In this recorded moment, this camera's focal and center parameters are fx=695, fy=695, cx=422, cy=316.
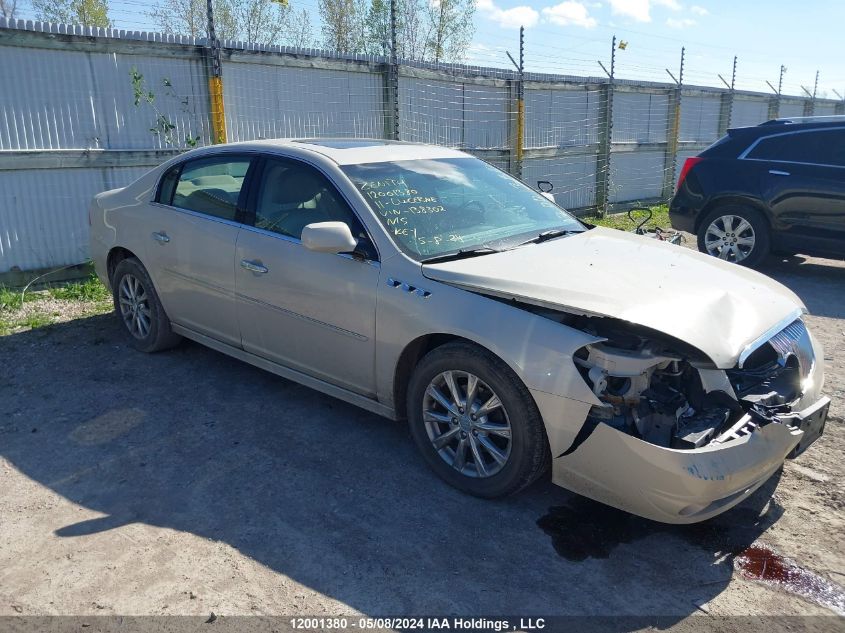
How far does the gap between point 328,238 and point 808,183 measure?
6.44 meters

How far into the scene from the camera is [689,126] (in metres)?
16.0

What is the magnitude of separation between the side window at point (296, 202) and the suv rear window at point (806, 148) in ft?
20.6

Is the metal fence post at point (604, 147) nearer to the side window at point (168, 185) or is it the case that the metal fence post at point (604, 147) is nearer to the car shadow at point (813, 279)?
the car shadow at point (813, 279)

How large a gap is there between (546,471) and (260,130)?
242 inches

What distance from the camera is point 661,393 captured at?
10.3 feet

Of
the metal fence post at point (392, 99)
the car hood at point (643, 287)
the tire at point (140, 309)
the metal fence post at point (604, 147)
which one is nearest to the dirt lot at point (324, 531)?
the tire at point (140, 309)

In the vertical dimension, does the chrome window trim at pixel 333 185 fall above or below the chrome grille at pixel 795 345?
above

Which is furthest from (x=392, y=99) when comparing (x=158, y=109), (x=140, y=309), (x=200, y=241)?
(x=200, y=241)

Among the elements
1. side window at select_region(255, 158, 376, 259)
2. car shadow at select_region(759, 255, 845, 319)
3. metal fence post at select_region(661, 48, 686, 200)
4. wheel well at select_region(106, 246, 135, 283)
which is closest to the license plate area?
side window at select_region(255, 158, 376, 259)

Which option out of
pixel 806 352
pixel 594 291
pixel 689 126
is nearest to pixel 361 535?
pixel 594 291

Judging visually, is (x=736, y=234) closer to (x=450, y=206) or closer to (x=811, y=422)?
(x=450, y=206)

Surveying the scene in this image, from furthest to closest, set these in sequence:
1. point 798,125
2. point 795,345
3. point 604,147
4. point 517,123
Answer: point 604,147 < point 517,123 < point 798,125 < point 795,345

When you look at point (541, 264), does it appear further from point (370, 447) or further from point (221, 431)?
point (221, 431)

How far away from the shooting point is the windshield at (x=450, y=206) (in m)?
3.89
